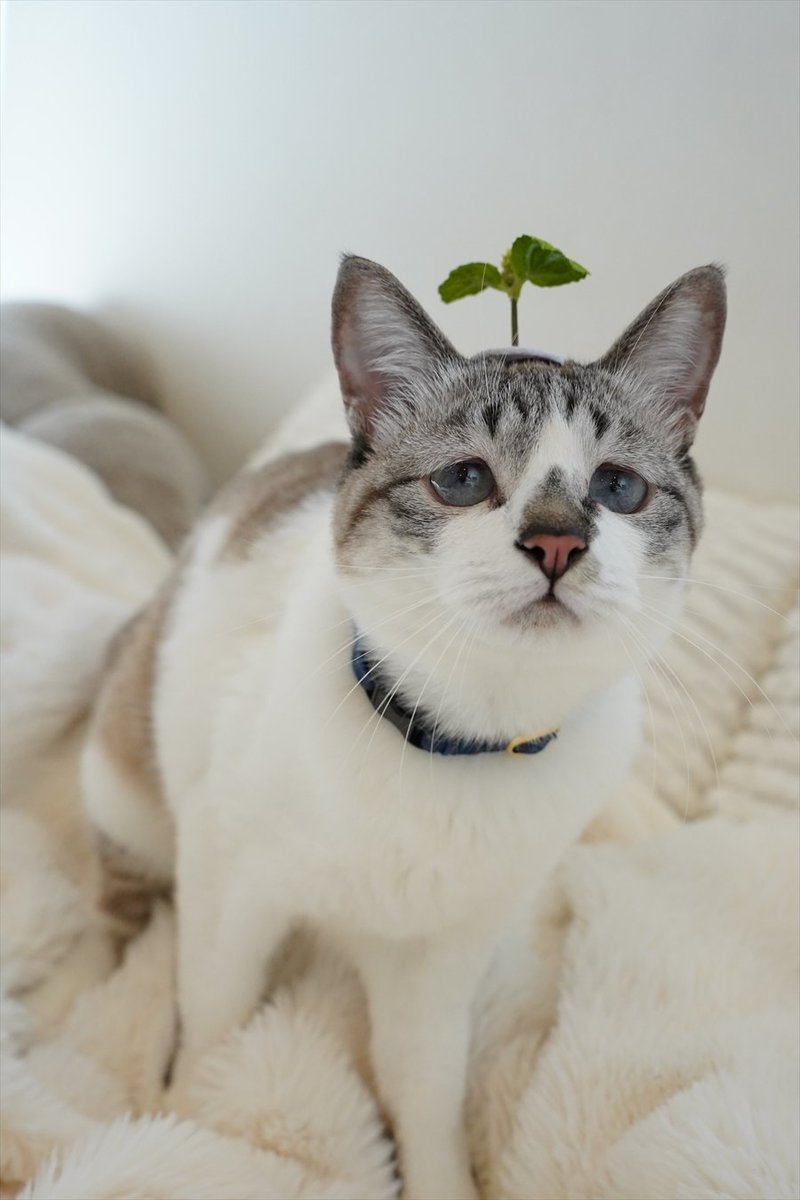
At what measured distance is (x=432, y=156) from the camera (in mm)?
1011

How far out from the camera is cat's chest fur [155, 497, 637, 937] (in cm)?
86

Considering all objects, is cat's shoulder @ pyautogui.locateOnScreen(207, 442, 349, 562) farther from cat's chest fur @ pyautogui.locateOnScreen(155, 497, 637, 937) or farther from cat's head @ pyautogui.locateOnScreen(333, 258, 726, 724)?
cat's head @ pyautogui.locateOnScreen(333, 258, 726, 724)

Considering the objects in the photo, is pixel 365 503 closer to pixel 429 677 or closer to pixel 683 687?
pixel 429 677

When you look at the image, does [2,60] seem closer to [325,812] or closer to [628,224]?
[628,224]

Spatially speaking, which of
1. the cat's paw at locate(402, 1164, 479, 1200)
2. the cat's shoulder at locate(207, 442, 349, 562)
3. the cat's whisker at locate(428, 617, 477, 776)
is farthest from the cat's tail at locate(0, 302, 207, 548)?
the cat's paw at locate(402, 1164, 479, 1200)

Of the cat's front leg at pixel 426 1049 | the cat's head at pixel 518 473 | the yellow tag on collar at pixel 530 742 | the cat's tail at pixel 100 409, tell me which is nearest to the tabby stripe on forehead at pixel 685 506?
the cat's head at pixel 518 473

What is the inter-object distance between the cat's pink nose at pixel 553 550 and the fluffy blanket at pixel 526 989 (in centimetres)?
26

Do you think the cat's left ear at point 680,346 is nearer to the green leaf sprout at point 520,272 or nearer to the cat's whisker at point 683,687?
the green leaf sprout at point 520,272

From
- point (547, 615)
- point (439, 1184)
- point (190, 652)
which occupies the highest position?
point (547, 615)

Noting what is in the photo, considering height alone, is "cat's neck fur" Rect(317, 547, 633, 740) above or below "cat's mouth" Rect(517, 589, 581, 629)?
below

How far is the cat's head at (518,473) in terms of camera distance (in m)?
0.69

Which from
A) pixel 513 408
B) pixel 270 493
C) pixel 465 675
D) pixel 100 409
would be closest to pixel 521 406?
pixel 513 408

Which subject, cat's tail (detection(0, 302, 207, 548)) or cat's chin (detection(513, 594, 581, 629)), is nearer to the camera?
cat's chin (detection(513, 594, 581, 629))

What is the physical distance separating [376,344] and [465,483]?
0.18 meters
